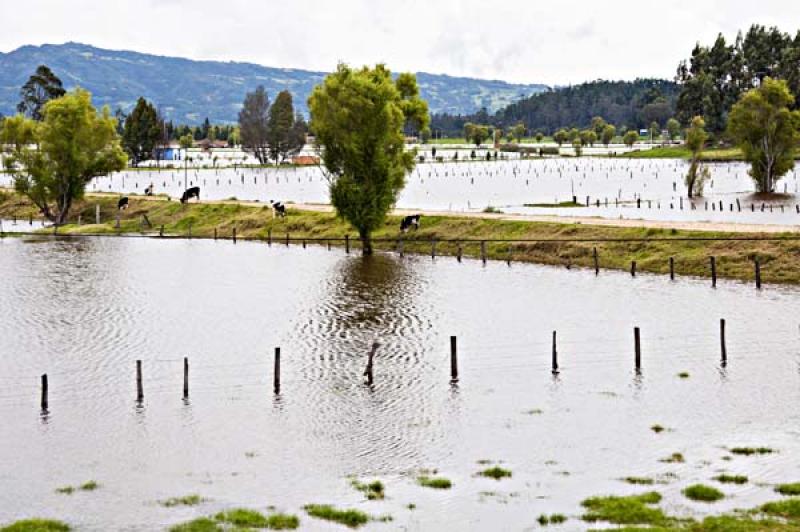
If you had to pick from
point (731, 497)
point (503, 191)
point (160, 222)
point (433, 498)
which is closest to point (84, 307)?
point (433, 498)

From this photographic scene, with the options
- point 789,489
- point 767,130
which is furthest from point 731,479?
point 767,130

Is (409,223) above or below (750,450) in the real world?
above

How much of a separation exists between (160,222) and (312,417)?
3629 inches

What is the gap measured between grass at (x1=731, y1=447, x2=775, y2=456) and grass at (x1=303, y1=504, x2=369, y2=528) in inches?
478

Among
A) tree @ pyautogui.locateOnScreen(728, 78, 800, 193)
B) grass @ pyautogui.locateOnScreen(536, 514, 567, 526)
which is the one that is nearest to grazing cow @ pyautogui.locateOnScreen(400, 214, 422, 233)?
tree @ pyautogui.locateOnScreen(728, 78, 800, 193)

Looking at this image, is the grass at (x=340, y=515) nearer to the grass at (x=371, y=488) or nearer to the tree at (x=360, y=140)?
the grass at (x=371, y=488)

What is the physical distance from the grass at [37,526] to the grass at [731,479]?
17.5 m

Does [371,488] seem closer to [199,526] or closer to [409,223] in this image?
[199,526]

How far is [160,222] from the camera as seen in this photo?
415ft

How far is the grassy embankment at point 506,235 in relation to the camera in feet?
237

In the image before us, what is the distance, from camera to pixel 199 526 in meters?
27.0

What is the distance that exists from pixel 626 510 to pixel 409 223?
238 feet

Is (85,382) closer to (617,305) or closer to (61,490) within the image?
(61,490)

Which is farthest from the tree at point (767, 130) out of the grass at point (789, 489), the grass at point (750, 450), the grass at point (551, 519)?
the grass at point (551, 519)
